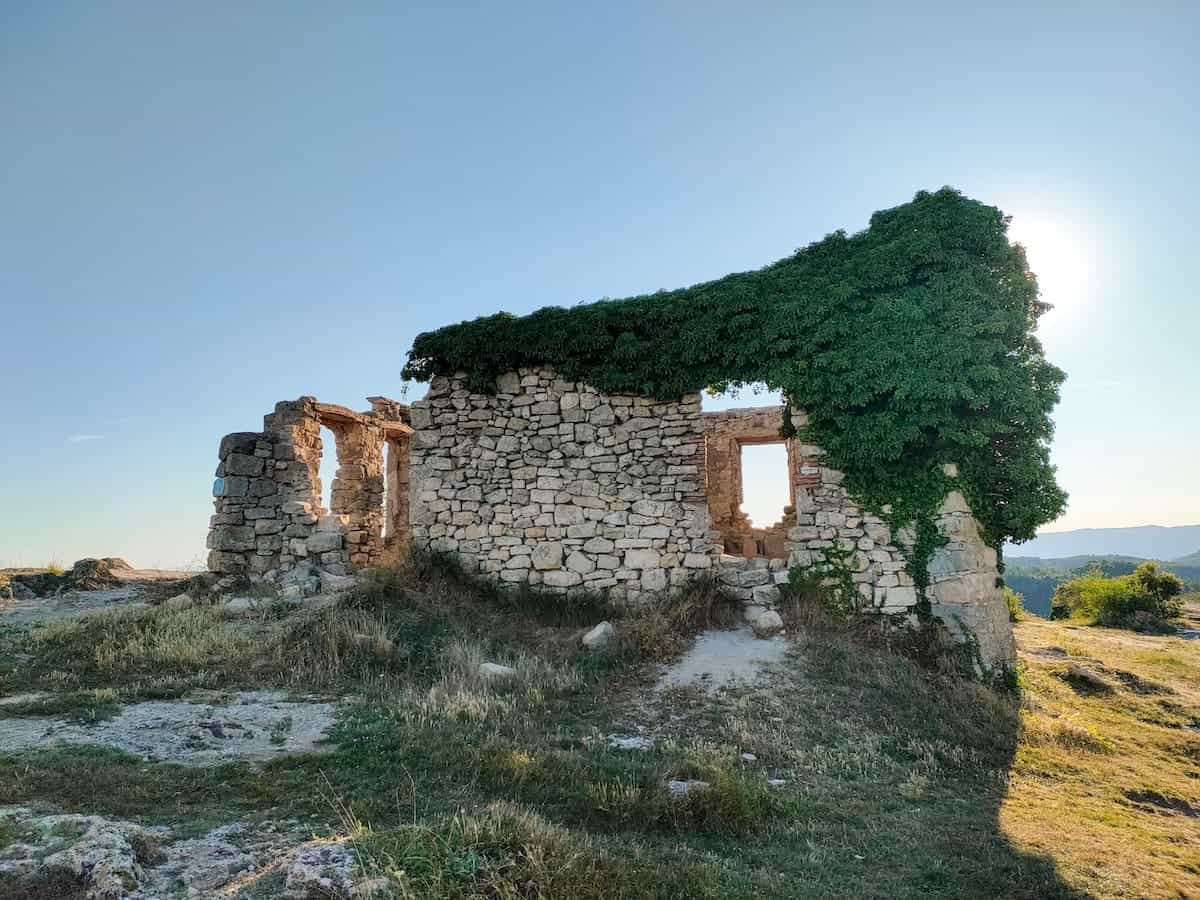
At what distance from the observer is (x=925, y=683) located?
7629mm

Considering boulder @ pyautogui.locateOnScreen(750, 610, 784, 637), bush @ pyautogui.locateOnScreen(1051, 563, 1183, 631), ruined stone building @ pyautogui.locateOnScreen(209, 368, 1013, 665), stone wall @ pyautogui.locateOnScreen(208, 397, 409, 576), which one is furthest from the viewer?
bush @ pyautogui.locateOnScreen(1051, 563, 1183, 631)

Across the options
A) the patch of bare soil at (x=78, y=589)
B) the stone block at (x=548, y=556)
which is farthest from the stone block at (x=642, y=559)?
the patch of bare soil at (x=78, y=589)

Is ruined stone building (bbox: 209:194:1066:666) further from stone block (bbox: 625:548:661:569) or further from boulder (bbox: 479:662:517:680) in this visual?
boulder (bbox: 479:662:517:680)

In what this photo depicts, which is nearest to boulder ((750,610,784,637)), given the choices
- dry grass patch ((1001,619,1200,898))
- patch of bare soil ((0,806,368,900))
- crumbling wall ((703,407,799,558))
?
dry grass patch ((1001,619,1200,898))

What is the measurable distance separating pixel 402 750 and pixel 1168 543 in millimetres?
147680

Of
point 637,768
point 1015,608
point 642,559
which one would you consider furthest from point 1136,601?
point 637,768

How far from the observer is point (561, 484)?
414 inches

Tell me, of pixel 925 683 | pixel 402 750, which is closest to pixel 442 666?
pixel 402 750

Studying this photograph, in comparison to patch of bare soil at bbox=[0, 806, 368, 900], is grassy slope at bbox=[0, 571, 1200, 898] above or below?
below

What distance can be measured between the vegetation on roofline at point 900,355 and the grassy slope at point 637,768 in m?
2.36

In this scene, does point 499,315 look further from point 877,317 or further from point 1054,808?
point 1054,808

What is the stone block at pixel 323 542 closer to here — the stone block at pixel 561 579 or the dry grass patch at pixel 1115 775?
the stone block at pixel 561 579

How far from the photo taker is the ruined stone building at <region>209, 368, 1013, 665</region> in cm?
880

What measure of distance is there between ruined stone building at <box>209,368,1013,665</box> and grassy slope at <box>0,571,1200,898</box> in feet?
3.73
